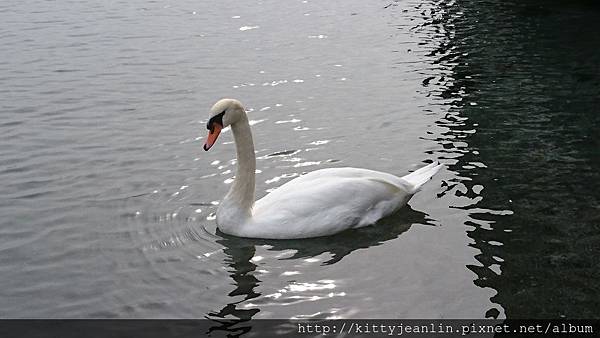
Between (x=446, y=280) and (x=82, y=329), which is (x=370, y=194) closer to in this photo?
(x=446, y=280)

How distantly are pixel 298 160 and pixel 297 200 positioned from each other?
264 cm

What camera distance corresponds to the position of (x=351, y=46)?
19047 millimetres

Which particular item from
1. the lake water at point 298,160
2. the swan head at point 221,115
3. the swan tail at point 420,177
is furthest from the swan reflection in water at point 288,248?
the swan head at point 221,115

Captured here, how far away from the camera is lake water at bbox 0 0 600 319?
7.94 metres

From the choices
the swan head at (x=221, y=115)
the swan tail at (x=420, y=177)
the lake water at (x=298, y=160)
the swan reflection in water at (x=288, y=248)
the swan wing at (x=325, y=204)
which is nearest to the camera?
the swan reflection in water at (x=288, y=248)

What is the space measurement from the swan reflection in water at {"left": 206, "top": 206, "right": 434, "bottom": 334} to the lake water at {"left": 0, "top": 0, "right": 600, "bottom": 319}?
22 millimetres

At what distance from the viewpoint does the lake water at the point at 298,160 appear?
313 inches

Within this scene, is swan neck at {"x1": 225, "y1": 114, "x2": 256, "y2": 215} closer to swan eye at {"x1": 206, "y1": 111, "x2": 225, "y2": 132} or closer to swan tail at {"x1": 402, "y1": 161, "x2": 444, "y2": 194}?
swan eye at {"x1": 206, "y1": 111, "x2": 225, "y2": 132}

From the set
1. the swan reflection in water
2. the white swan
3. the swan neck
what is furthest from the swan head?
the swan reflection in water

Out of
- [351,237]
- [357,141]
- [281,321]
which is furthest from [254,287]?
[357,141]

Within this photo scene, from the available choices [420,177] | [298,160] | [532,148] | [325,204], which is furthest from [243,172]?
[532,148]

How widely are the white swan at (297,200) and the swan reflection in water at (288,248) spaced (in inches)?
3.1

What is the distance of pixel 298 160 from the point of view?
11.5 meters

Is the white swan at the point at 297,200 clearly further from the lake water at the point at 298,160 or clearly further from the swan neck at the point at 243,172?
the lake water at the point at 298,160
